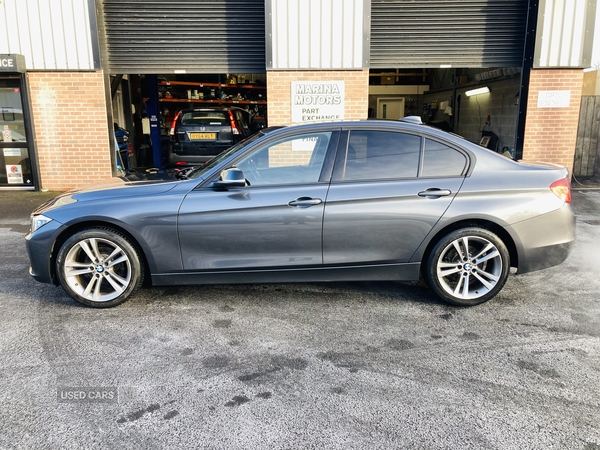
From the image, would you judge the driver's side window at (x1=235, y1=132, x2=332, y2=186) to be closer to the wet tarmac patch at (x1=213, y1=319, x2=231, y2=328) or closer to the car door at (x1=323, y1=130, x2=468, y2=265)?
the car door at (x1=323, y1=130, x2=468, y2=265)

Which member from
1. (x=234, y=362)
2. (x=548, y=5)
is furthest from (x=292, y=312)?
(x=548, y=5)

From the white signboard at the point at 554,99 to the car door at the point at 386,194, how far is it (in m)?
6.50

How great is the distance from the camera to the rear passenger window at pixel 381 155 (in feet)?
13.5

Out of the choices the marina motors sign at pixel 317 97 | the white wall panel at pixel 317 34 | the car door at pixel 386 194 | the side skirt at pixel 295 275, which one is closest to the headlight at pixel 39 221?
the side skirt at pixel 295 275

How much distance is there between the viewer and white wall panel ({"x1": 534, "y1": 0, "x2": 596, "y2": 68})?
29.9 feet

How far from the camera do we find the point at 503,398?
9.37 ft

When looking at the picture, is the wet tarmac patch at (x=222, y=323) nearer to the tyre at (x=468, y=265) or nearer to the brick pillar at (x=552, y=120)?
the tyre at (x=468, y=265)

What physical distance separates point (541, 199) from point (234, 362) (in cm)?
286

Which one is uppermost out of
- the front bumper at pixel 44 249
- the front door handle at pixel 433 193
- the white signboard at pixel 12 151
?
the white signboard at pixel 12 151

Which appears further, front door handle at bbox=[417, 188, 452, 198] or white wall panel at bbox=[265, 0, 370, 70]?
white wall panel at bbox=[265, 0, 370, 70]

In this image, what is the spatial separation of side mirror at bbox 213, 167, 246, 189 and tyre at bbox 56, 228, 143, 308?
0.95m

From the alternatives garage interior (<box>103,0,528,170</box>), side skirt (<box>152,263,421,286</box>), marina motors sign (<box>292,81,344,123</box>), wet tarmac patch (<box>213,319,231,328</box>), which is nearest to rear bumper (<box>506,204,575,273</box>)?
side skirt (<box>152,263,421,286</box>)

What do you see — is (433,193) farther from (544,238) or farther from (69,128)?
(69,128)

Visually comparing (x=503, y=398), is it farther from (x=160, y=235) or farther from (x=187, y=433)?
(x=160, y=235)
